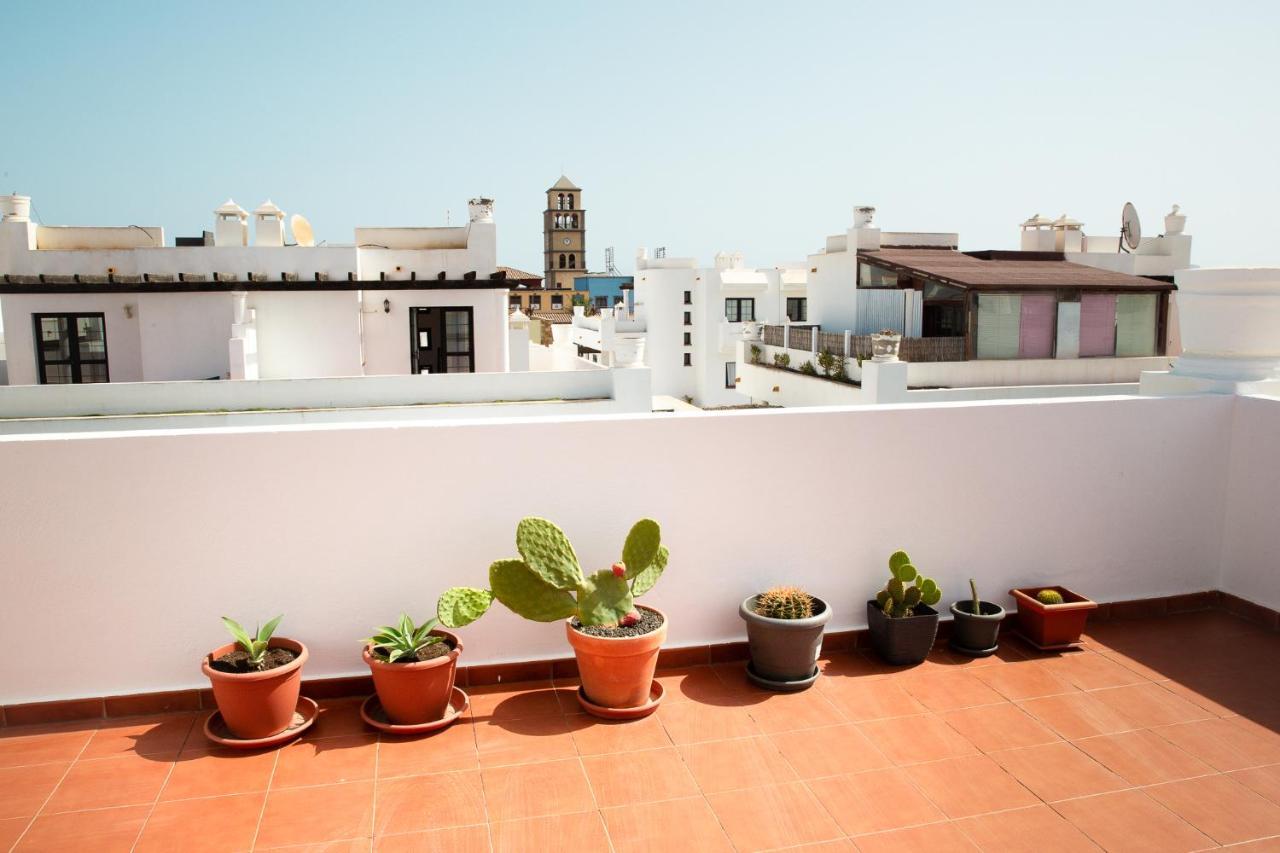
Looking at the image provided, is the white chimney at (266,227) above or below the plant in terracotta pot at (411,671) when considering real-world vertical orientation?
above

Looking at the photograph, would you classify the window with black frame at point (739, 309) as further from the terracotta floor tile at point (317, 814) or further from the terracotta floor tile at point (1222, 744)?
the terracotta floor tile at point (317, 814)

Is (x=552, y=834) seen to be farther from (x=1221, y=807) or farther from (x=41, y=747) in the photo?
(x=1221, y=807)

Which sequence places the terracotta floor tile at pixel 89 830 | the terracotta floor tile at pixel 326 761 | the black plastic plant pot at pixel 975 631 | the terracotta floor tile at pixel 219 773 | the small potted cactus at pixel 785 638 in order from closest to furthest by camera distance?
the terracotta floor tile at pixel 89 830, the terracotta floor tile at pixel 219 773, the terracotta floor tile at pixel 326 761, the small potted cactus at pixel 785 638, the black plastic plant pot at pixel 975 631

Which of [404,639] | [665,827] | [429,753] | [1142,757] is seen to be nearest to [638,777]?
[665,827]

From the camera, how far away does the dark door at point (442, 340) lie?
16.5 meters

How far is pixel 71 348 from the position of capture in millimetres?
15703

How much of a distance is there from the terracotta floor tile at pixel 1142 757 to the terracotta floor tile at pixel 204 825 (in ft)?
11.6

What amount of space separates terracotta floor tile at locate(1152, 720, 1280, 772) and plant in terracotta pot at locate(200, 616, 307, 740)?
13.3ft

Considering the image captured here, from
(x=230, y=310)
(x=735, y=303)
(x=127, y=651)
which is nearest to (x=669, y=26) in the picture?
(x=230, y=310)

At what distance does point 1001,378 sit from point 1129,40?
9.29m

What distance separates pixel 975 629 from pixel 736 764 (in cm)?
189

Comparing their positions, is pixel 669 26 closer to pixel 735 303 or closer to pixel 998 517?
pixel 998 517

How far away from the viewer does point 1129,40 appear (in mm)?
12633

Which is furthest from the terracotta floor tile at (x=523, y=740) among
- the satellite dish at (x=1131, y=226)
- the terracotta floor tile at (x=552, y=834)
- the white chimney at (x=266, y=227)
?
the satellite dish at (x=1131, y=226)
